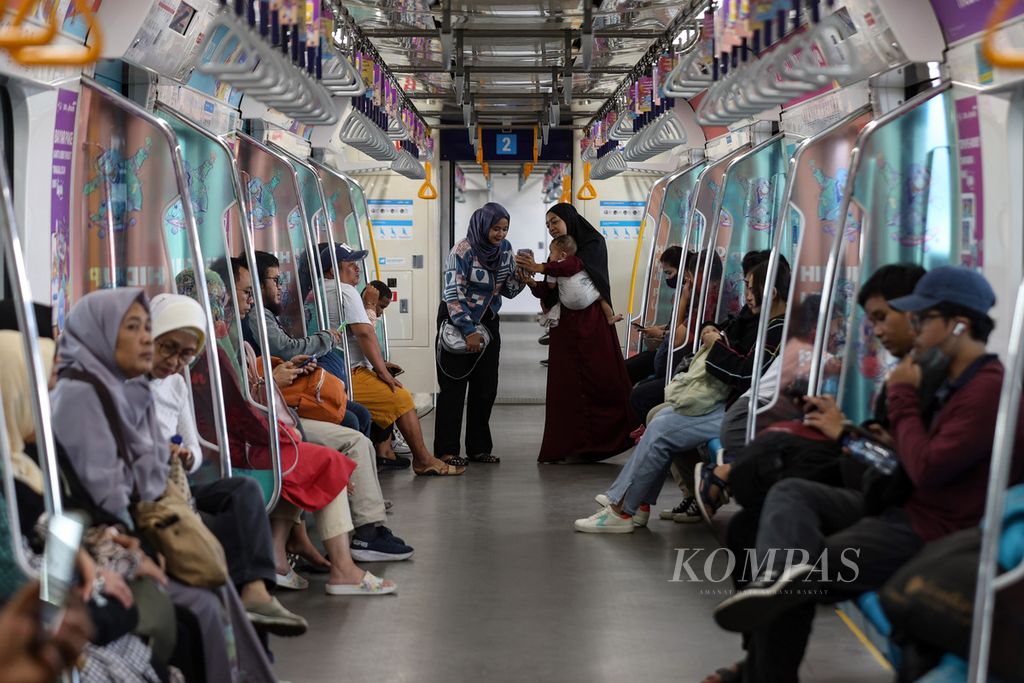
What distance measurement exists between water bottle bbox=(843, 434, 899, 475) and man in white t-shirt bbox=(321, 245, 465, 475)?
4144mm

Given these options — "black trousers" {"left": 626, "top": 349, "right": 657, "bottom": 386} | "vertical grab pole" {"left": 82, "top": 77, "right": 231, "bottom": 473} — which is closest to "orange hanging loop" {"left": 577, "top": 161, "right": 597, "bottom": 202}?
"black trousers" {"left": 626, "top": 349, "right": 657, "bottom": 386}

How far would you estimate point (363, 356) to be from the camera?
7.48m

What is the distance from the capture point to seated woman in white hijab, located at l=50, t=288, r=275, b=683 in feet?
10.0

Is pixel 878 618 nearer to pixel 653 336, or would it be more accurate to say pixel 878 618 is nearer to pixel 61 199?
pixel 61 199

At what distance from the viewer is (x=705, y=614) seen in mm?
4793

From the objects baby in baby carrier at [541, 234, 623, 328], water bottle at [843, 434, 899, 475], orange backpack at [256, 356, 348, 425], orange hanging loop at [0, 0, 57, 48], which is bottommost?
orange backpack at [256, 356, 348, 425]

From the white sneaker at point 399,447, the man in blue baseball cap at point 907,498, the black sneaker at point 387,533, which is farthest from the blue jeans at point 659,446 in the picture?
the white sneaker at point 399,447

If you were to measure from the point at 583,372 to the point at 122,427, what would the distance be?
5.44 m

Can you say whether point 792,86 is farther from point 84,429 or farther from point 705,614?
point 84,429

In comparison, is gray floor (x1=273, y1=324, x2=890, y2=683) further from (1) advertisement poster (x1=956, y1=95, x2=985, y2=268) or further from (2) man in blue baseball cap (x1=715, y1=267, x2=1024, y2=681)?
(1) advertisement poster (x1=956, y1=95, x2=985, y2=268)

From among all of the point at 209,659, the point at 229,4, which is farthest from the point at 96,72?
the point at 209,659

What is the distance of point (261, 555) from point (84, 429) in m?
0.92

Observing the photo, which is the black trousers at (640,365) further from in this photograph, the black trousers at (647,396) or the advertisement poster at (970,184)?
the advertisement poster at (970,184)

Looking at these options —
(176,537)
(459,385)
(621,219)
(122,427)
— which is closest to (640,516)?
(459,385)
